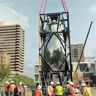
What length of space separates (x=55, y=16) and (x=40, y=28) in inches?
58.1

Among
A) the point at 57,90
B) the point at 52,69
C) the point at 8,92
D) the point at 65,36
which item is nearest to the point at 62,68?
the point at 52,69

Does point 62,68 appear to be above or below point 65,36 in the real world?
below

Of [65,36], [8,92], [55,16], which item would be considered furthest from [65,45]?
[8,92]

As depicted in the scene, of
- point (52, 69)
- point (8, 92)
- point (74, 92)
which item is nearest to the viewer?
point (74, 92)

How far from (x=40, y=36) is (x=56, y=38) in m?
1.18

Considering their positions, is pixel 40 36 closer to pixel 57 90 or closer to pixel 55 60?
pixel 55 60

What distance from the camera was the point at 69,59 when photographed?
26062 mm

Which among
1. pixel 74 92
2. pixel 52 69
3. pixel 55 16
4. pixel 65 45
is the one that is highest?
pixel 55 16

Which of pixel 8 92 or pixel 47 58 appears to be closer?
pixel 8 92

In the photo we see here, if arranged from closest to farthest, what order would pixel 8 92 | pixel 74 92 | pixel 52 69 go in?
pixel 74 92 < pixel 8 92 < pixel 52 69

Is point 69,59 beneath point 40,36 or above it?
beneath

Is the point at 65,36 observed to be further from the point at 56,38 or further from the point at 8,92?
the point at 8,92

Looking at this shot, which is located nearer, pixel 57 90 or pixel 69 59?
pixel 57 90

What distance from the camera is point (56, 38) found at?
86.8ft
